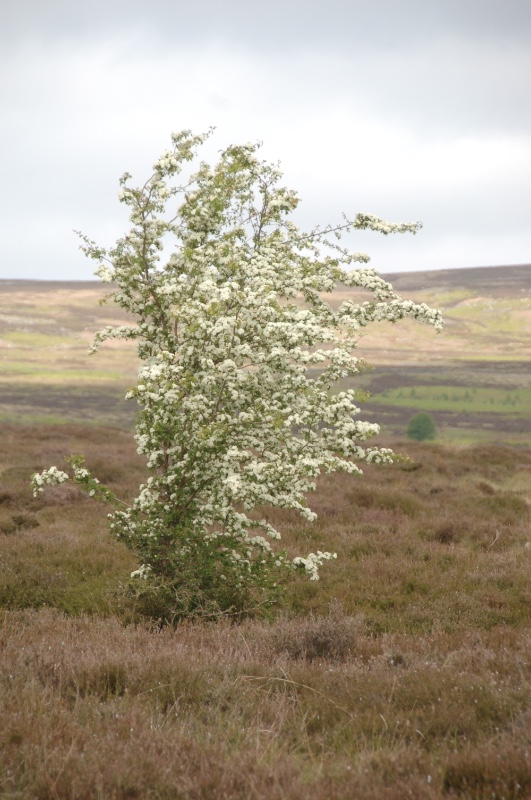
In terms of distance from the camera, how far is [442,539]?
47.8ft

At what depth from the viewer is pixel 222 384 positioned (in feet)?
28.9

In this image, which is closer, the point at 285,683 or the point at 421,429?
the point at 285,683

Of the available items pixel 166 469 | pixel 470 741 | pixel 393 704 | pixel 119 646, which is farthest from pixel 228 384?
pixel 470 741

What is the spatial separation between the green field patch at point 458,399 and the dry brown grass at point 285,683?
90.9 metres

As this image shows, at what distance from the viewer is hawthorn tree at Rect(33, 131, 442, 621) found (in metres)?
8.70

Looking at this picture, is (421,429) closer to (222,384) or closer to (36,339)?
(222,384)

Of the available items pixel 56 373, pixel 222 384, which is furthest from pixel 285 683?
A: pixel 56 373

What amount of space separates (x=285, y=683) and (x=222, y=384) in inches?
150

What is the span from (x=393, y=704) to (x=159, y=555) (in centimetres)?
434

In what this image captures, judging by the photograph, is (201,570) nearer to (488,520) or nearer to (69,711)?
(69,711)

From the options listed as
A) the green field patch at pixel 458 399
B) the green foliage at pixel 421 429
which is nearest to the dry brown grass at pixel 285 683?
the green foliage at pixel 421 429

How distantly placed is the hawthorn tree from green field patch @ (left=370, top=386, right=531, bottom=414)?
91.9 meters

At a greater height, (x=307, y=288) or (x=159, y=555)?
(x=307, y=288)

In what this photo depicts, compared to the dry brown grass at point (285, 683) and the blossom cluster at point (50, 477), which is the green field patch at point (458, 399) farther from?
the blossom cluster at point (50, 477)
